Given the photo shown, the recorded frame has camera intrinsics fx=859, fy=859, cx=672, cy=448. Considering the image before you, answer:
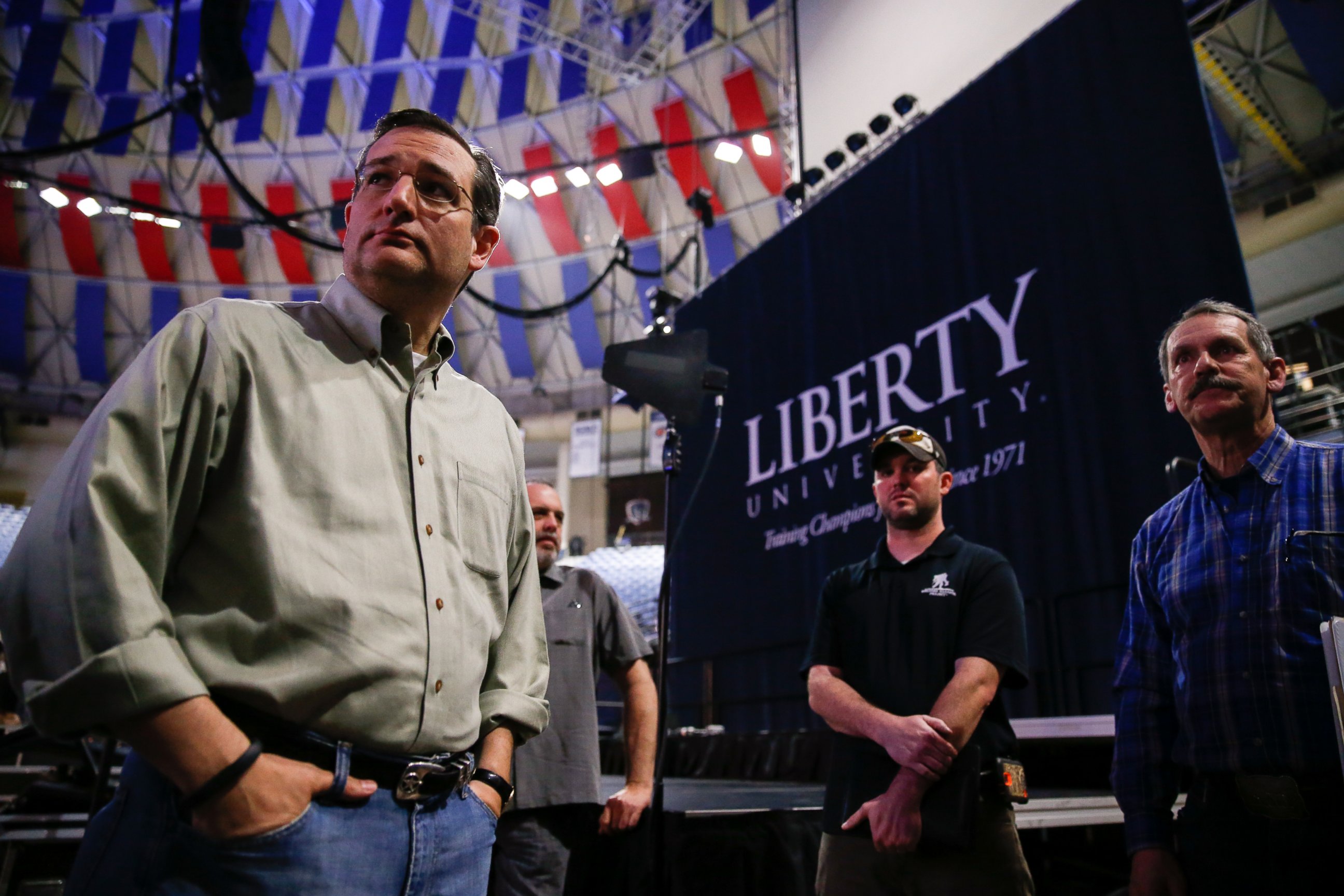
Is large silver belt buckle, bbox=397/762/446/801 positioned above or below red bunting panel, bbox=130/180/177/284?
below

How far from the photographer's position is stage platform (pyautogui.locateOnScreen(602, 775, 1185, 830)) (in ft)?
8.33

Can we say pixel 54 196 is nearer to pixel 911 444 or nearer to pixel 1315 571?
pixel 911 444

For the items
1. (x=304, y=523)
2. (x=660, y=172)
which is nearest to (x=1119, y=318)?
(x=304, y=523)

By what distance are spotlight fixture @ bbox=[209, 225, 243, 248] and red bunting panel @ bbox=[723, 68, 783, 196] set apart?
8.42 meters

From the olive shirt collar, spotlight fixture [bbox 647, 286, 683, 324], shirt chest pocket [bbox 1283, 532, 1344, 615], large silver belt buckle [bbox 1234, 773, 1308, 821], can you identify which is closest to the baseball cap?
shirt chest pocket [bbox 1283, 532, 1344, 615]

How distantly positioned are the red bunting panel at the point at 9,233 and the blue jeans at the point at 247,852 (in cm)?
2054

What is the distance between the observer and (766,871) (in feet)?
8.55

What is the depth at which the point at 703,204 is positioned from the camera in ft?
25.9

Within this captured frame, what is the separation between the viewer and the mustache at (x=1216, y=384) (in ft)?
5.92

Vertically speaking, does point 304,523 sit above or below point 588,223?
below

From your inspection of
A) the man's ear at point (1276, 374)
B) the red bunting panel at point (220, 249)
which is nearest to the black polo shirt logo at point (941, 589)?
the man's ear at point (1276, 374)

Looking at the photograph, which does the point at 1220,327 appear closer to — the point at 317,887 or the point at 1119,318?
the point at 317,887

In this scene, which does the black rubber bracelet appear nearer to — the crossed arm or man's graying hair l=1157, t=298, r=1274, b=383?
the crossed arm

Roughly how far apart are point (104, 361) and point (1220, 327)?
845 inches
